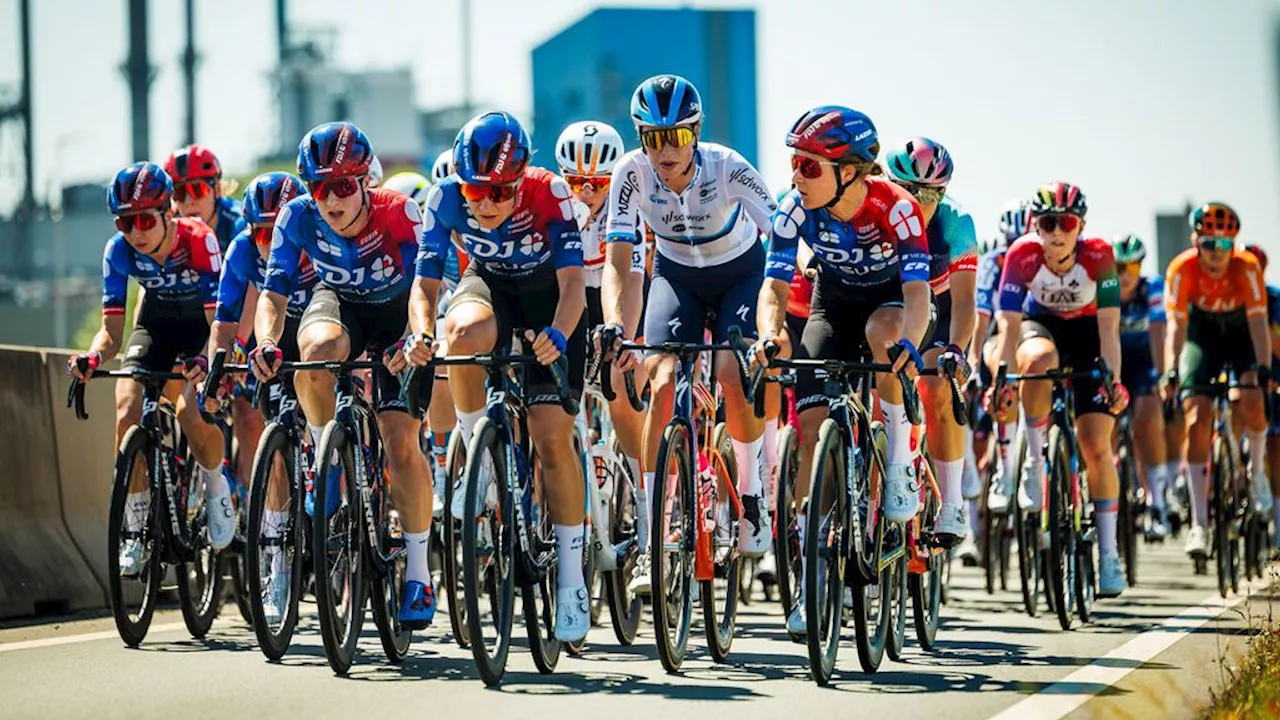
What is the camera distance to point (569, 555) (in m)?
8.62

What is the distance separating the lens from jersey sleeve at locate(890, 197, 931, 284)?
9.20 m

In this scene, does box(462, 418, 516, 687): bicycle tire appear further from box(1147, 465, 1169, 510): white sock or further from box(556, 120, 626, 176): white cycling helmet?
box(1147, 465, 1169, 510): white sock

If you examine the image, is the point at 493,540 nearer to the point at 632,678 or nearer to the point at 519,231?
the point at 632,678

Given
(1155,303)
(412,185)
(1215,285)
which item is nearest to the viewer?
(412,185)

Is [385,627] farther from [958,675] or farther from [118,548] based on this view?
[958,675]

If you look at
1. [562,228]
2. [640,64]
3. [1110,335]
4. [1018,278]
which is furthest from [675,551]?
[640,64]

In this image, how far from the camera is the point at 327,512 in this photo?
8391 millimetres

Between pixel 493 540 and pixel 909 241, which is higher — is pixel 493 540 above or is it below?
below

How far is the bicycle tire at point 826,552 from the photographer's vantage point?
8023mm

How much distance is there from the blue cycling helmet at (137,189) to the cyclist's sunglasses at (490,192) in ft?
8.72

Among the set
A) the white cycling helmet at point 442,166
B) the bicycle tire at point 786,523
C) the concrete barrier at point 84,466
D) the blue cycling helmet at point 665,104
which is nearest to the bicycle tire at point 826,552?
the bicycle tire at point 786,523

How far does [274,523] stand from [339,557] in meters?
0.32

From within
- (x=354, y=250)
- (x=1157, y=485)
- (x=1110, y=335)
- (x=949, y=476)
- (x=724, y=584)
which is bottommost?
(x=1157, y=485)

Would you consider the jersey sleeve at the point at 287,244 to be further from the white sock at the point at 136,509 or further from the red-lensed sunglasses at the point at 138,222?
the red-lensed sunglasses at the point at 138,222
